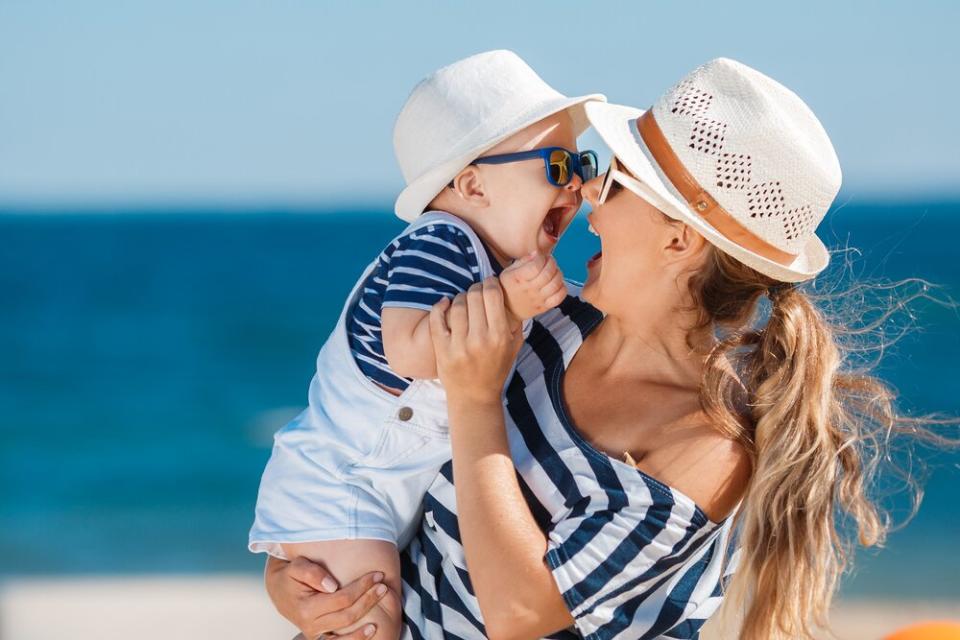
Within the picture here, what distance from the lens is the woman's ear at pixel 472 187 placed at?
2.61 metres

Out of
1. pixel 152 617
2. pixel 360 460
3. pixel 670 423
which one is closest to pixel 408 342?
pixel 360 460

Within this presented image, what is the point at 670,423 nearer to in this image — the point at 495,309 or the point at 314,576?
the point at 495,309

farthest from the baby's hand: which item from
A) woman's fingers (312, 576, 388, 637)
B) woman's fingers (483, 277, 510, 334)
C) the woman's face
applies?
woman's fingers (312, 576, 388, 637)

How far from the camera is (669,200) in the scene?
2258 mm

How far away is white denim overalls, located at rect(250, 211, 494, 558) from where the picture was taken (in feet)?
8.16

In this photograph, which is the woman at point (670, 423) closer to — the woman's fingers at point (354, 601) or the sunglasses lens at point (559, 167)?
the woman's fingers at point (354, 601)

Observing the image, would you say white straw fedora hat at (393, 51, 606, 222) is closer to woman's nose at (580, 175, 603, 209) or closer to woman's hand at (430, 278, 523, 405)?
woman's nose at (580, 175, 603, 209)

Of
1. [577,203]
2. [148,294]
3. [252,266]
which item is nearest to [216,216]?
[252,266]

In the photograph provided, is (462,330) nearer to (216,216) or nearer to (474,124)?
(474,124)

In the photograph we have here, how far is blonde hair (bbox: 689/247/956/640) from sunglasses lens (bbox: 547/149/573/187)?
38 centimetres

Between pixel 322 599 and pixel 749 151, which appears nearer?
pixel 749 151

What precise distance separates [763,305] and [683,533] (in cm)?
54

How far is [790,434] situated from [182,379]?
58.0 ft

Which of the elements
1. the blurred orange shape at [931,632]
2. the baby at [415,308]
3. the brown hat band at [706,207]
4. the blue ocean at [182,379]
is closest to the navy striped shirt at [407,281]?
the baby at [415,308]
